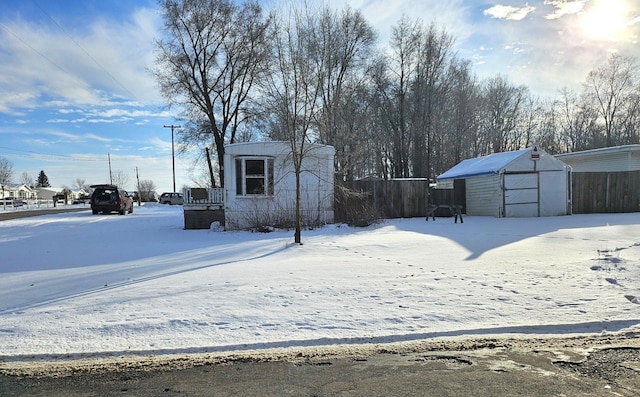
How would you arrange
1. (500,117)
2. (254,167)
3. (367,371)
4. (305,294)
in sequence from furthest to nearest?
(500,117) < (254,167) < (305,294) < (367,371)

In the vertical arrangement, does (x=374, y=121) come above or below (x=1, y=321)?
above

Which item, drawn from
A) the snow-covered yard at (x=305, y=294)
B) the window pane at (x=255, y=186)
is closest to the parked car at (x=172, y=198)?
the window pane at (x=255, y=186)

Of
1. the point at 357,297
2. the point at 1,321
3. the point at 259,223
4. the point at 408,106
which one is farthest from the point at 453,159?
the point at 1,321

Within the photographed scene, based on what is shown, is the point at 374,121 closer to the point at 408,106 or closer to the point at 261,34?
the point at 408,106

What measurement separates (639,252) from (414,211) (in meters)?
12.7

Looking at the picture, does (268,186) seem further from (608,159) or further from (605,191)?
(608,159)

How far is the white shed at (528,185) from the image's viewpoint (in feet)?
61.2

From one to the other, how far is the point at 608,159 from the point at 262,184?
70.6ft

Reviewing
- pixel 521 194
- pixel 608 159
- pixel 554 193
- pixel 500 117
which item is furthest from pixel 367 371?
pixel 500 117

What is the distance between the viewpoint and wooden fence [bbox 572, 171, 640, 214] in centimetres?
2023

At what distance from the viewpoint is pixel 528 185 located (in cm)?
1878

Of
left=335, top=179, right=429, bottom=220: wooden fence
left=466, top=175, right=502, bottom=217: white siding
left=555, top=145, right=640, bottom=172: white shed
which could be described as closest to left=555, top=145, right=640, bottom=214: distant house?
left=555, top=145, right=640, bottom=172: white shed

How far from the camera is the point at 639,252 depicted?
26.6ft

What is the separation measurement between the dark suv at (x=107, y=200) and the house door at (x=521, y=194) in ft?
78.3
